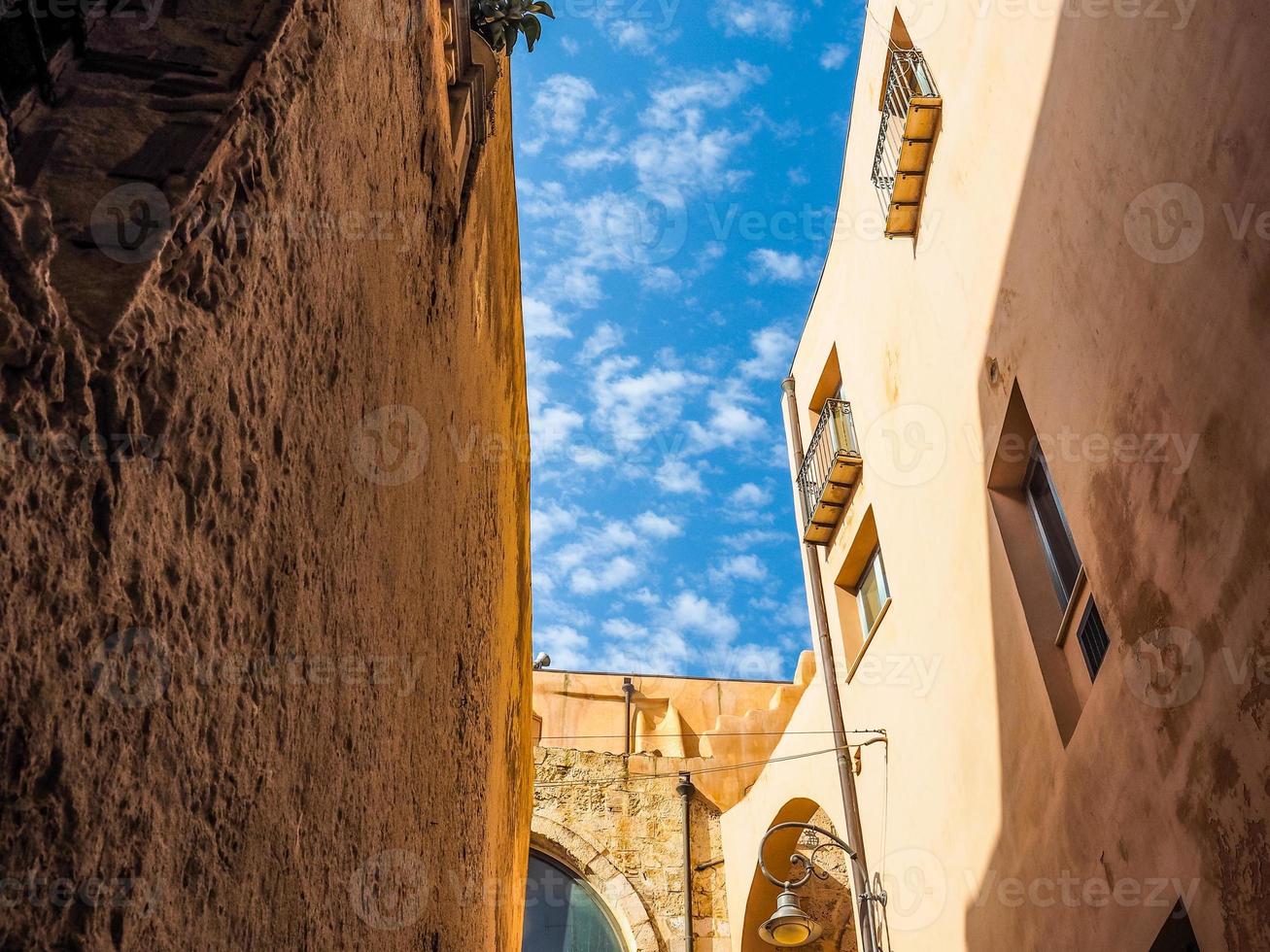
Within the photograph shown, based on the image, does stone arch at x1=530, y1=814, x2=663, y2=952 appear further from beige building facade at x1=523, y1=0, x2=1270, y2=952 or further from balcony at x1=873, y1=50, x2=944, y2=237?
balcony at x1=873, y1=50, x2=944, y2=237

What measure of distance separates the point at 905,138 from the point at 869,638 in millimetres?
4477

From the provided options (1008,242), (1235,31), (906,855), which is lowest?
(906,855)

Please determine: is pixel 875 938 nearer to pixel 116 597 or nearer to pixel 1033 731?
pixel 1033 731

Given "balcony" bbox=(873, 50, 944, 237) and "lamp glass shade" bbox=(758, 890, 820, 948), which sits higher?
"balcony" bbox=(873, 50, 944, 237)

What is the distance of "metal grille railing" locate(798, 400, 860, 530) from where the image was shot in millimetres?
11688

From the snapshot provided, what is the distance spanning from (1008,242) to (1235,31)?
9.16 feet

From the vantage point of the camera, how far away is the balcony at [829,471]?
1099cm

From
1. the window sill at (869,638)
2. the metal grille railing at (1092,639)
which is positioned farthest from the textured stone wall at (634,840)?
the metal grille railing at (1092,639)

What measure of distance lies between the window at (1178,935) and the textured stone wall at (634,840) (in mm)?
10068

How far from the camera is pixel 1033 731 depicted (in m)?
6.18

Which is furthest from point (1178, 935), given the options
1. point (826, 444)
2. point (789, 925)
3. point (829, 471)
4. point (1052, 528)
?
point (826, 444)

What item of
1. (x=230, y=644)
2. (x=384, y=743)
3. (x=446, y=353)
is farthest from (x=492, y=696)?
(x=230, y=644)

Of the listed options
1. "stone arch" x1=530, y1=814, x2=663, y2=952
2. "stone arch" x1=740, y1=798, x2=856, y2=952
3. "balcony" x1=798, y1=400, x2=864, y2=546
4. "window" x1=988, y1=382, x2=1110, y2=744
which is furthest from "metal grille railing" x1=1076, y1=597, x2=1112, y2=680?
"stone arch" x1=530, y1=814, x2=663, y2=952

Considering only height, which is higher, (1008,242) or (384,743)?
(1008,242)
